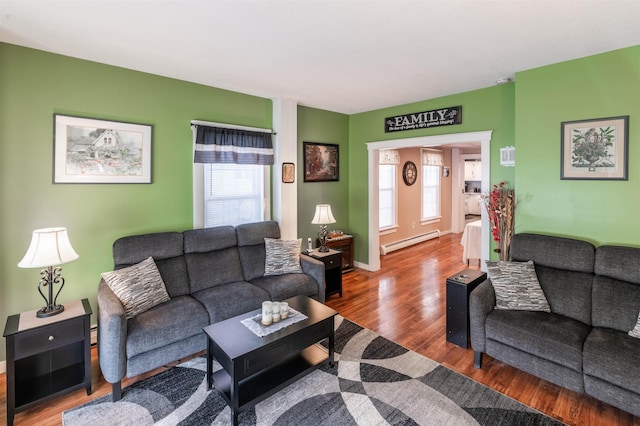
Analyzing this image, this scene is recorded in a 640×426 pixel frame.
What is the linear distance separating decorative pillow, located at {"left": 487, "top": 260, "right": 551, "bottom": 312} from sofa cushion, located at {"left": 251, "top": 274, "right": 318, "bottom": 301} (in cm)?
178

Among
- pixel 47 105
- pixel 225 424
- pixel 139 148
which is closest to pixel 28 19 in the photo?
pixel 47 105

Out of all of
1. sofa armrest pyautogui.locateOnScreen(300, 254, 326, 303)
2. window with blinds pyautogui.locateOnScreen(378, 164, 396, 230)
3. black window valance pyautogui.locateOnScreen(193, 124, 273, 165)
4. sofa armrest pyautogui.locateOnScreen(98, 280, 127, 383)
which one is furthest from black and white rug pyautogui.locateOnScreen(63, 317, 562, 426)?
window with blinds pyautogui.locateOnScreen(378, 164, 396, 230)

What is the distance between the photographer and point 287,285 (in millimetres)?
3271

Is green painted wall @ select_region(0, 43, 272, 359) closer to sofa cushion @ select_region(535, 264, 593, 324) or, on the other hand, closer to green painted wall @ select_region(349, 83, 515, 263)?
green painted wall @ select_region(349, 83, 515, 263)

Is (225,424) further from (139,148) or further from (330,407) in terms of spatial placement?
(139,148)

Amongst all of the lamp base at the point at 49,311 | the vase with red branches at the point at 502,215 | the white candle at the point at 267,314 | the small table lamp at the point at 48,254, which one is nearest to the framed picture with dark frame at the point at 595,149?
the vase with red branches at the point at 502,215

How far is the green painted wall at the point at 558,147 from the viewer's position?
260 cm

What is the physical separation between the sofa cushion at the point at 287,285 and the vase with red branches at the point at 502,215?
2024 mm

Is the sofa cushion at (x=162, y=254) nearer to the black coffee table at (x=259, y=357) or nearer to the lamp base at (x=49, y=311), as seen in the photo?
the lamp base at (x=49, y=311)

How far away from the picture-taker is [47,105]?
269cm

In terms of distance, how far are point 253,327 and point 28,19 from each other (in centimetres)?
265

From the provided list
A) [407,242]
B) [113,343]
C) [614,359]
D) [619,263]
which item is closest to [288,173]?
[113,343]

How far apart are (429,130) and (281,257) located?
265cm

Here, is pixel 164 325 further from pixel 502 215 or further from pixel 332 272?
pixel 502 215
